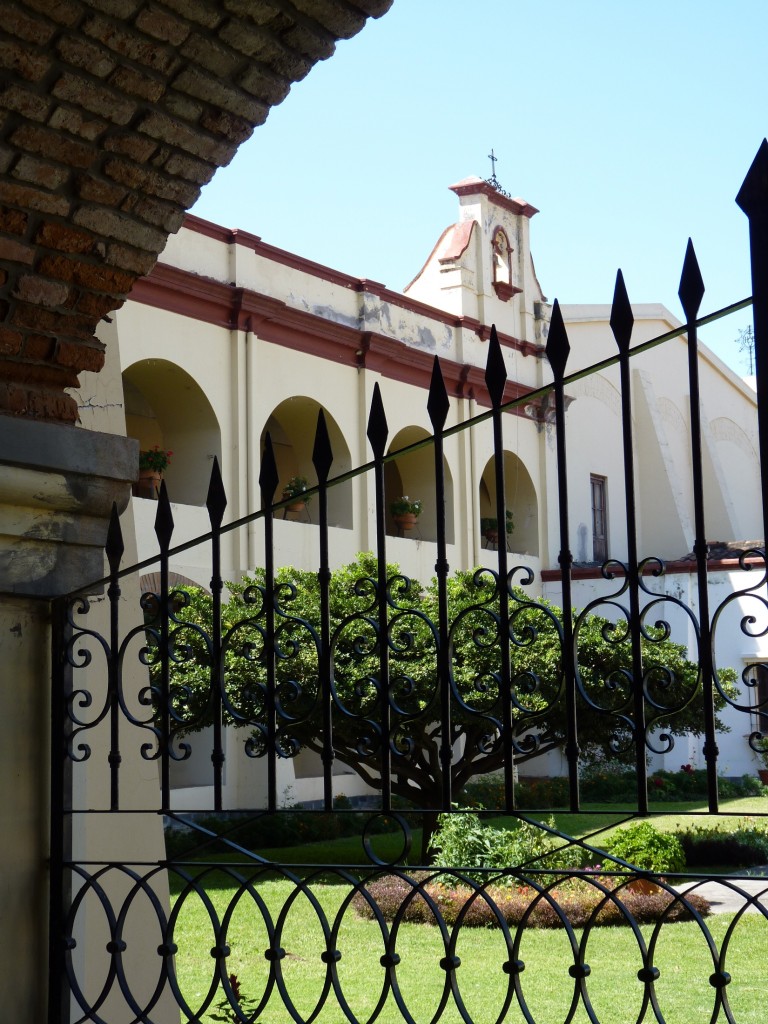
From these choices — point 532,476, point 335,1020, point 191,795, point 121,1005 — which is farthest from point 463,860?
point 532,476

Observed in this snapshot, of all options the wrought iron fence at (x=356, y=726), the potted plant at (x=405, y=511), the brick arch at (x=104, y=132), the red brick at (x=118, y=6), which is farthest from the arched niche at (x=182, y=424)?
the red brick at (x=118, y=6)

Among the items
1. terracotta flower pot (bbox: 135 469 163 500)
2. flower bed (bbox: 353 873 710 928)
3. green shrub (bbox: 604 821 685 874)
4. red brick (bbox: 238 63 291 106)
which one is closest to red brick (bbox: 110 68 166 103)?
red brick (bbox: 238 63 291 106)

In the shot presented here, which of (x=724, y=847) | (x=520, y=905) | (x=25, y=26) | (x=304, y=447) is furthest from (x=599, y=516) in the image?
(x=25, y=26)

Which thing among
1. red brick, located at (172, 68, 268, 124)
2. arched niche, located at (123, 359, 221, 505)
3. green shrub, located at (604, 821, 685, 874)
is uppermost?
arched niche, located at (123, 359, 221, 505)

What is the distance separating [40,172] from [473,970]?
722 centimetres

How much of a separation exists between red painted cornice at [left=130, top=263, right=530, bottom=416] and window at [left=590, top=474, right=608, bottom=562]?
3.52 meters

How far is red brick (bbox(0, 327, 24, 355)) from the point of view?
10.0 ft

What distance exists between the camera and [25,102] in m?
2.83

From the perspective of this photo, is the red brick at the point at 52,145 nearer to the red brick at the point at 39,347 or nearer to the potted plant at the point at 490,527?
the red brick at the point at 39,347

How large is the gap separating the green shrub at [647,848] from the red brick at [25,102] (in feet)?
32.1

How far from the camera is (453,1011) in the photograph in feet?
25.7

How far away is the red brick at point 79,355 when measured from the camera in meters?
3.18

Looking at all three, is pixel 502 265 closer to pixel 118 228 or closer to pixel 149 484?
pixel 149 484

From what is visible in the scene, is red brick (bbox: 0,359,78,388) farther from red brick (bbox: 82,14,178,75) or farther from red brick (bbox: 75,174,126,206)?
red brick (bbox: 82,14,178,75)
